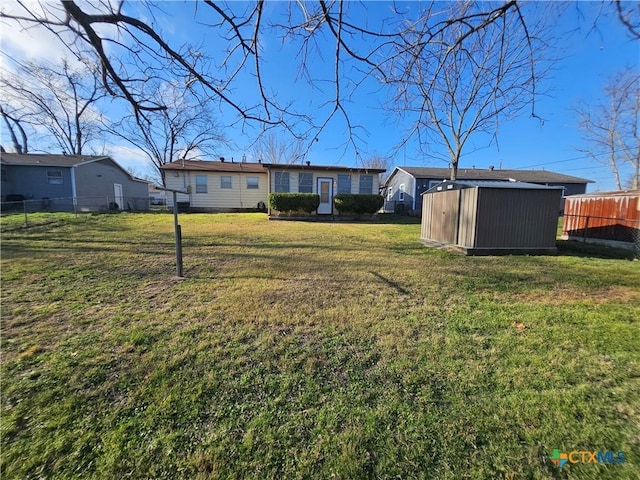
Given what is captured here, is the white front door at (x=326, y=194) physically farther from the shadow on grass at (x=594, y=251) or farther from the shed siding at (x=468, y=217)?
the shadow on grass at (x=594, y=251)

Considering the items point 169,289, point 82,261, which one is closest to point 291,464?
point 169,289

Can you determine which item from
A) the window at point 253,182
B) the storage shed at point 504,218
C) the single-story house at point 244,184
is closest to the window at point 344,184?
the single-story house at point 244,184

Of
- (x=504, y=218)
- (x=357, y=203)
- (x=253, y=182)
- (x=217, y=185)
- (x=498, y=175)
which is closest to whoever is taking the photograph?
(x=504, y=218)

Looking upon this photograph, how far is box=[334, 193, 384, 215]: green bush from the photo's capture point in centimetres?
1551

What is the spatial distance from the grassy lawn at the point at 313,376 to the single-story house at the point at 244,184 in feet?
41.3

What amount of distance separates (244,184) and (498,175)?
22.2 meters

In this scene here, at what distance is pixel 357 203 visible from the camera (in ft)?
51.0

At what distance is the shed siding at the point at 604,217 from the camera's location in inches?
341

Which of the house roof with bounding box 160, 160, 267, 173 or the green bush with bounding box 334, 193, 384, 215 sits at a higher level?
the house roof with bounding box 160, 160, 267, 173

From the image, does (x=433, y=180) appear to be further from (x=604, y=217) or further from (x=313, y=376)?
(x=313, y=376)

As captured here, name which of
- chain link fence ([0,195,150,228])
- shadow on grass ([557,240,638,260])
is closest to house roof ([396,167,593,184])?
shadow on grass ([557,240,638,260])

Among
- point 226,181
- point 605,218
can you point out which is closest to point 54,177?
point 226,181

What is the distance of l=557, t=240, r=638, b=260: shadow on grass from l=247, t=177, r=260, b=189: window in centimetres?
1701

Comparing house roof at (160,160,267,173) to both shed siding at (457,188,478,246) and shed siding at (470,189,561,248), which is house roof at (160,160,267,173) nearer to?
shed siding at (457,188,478,246)
